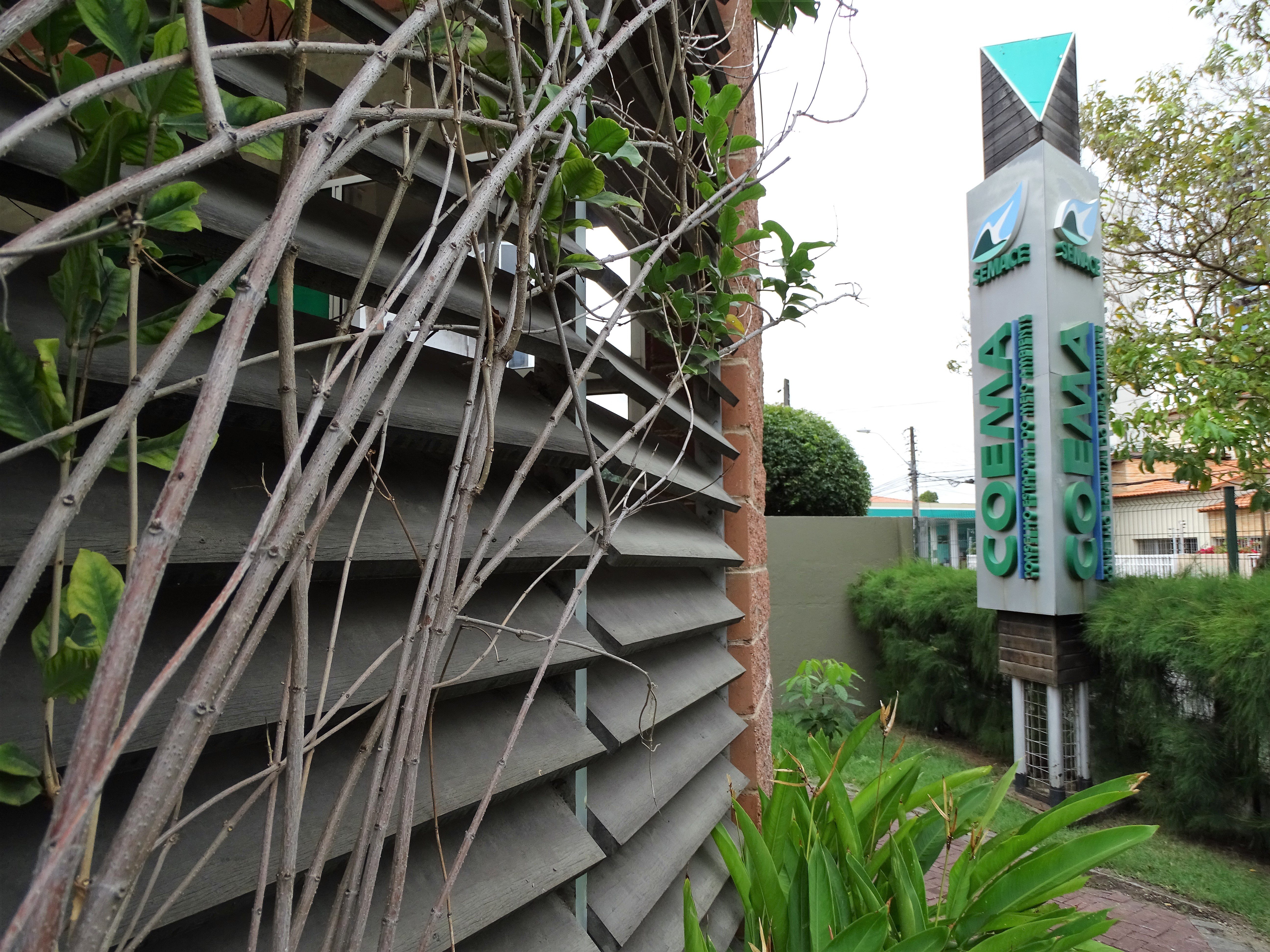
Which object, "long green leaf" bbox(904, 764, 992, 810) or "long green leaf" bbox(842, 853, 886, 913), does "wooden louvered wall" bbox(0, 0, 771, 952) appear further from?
"long green leaf" bbox(904, 764, 992, 810)

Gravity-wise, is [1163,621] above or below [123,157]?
below

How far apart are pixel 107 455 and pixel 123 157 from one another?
0.84ft

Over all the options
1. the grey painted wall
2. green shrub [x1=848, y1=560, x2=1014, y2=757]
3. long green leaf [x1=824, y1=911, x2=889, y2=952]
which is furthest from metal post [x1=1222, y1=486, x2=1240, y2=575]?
long green leaf [x1=824, y1=911, x2=889, y2=952]

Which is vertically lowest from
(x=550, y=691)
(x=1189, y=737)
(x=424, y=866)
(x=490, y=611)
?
(x=1189, y=737)

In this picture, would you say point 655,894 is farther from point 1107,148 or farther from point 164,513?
point 1107,148

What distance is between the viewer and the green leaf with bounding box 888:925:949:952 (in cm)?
117

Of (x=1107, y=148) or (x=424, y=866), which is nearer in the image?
(x=424, y=866)

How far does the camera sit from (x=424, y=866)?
85cm

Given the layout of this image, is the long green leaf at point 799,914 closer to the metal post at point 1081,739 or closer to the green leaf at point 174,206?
the green leaf at point 174,206

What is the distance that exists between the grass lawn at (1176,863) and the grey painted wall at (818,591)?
5.67 ft

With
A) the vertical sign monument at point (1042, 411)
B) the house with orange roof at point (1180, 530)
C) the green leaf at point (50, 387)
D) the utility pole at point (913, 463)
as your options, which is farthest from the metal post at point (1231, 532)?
the utility pole at point (913, 463)

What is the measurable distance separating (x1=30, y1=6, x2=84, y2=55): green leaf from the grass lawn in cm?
349

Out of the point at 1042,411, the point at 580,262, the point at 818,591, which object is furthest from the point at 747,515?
the point at 818,591

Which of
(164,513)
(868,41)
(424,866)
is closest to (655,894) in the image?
(424,866)
